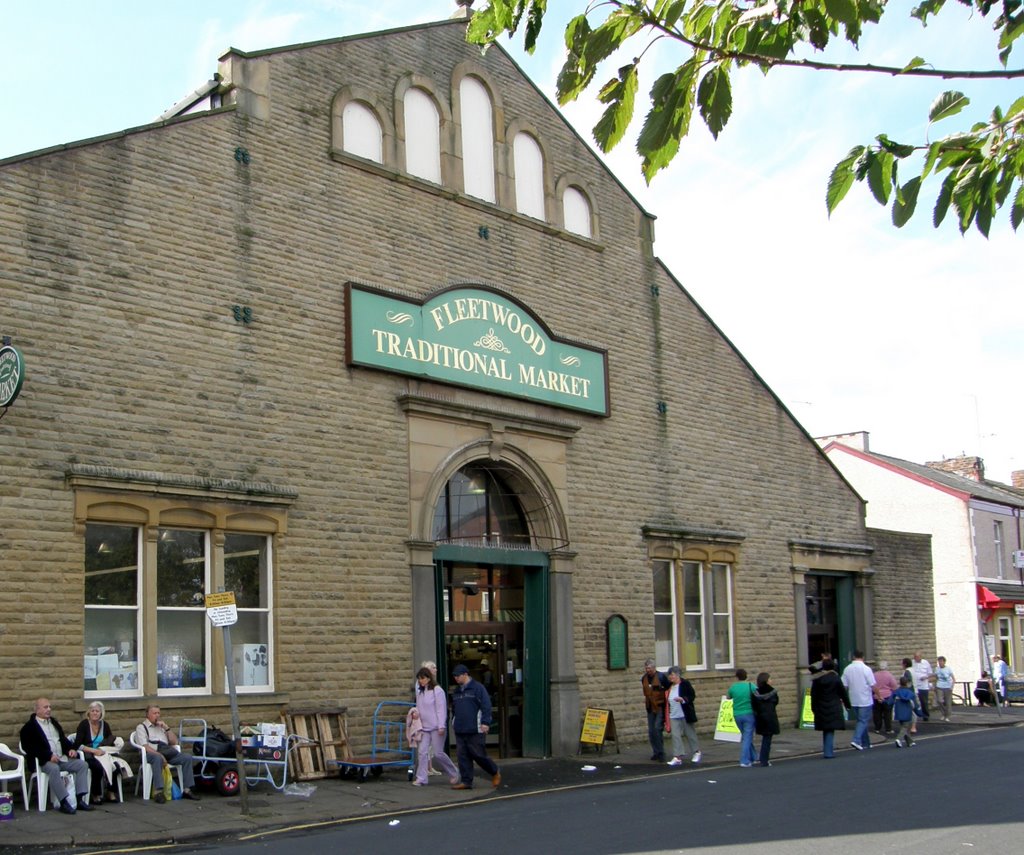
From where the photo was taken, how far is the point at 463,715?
16.0 meters

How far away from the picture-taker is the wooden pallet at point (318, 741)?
1595 cm

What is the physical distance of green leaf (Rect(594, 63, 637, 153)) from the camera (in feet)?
14.5

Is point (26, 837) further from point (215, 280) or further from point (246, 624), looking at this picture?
point (215, 280)

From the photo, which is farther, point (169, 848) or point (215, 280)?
point (215, 280)

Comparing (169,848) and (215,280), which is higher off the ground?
(215,280)

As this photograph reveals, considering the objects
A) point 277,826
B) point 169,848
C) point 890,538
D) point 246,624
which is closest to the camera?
point 169,848

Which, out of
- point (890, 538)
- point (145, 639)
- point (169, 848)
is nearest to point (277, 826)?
point (169, 848)

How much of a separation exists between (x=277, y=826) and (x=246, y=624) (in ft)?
13.0

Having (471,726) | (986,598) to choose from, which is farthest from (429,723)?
(986,598)

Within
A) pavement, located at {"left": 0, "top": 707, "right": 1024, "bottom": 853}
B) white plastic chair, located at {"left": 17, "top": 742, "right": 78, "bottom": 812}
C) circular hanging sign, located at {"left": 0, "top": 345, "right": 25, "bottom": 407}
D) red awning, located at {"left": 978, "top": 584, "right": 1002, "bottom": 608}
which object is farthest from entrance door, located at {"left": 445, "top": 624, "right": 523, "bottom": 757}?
red awning, located at {"left": 978, "top": 584, "right": 1002, "bottom": 608}

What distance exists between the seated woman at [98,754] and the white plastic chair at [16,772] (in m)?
0.59

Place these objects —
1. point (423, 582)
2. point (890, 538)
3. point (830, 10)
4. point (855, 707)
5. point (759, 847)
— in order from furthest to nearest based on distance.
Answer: point (890, 538), point (855, 707), point (423, 582), point (759, 847), point (830, 10)

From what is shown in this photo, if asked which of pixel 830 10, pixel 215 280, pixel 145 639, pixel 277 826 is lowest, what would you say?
pixel 277 826

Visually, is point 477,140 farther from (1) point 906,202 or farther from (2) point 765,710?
(1) point 906,202
